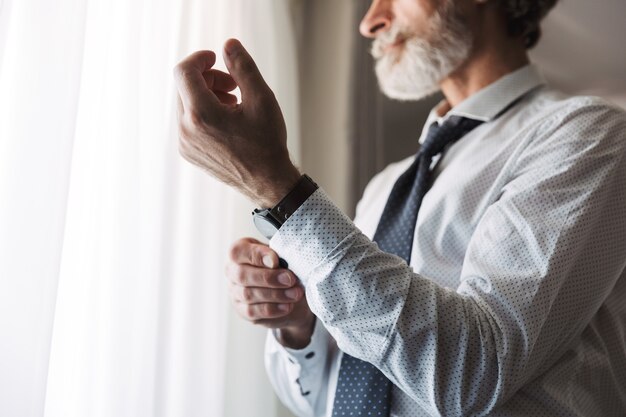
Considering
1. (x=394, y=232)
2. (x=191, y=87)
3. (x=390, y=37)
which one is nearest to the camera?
(x=191, y=87)

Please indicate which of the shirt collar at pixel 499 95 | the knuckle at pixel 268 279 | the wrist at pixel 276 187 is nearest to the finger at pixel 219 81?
the wrist at pixel 276 187

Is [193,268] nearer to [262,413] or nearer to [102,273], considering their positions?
[102,273]

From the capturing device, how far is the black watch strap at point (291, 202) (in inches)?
26.3

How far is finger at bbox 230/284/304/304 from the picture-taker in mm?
868

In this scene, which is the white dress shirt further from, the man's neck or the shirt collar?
the man's neck

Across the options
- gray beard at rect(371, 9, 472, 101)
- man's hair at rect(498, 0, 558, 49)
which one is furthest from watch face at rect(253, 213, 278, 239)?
man's hair at rect(498, 0, 558, 49)

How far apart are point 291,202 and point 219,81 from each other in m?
0.20

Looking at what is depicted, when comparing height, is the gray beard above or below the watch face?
above

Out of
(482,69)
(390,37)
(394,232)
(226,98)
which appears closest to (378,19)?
(390,37)

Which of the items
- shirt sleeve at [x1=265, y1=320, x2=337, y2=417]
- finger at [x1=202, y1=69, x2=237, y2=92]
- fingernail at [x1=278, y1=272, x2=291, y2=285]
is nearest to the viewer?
finger at [x1=202, y1=69, x2=237, y2=92]

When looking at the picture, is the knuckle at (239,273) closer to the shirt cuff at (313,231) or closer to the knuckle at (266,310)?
the knuckle at (266,310)

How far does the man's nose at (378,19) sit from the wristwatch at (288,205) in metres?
0.69

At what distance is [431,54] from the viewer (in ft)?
3.90

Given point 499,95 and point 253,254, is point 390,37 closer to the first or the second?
point 499,95
